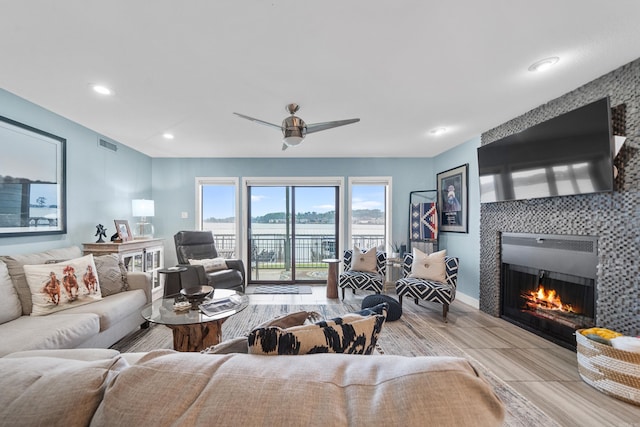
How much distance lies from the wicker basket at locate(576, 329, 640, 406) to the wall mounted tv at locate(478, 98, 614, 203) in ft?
3.89

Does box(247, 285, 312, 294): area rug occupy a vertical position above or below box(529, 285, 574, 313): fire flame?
below

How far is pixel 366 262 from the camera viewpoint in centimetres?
413

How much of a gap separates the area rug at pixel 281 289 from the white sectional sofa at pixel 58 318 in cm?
198

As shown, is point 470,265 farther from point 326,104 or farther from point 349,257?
point 326,104

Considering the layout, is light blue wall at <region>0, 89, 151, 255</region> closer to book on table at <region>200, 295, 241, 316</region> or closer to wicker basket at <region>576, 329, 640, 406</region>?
book on table at <region>200, 295, 241, 316</region>

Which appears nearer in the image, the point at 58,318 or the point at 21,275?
the point at 58,318

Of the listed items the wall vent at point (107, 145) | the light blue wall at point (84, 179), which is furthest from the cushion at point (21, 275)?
the wall vent at point (107, 145)

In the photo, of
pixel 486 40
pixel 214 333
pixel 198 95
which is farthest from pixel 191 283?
pixel 486 40

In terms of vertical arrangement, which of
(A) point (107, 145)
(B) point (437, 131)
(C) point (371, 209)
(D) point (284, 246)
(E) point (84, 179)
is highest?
(B) point (437, 131)

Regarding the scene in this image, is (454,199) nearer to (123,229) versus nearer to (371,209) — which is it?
(371,209)

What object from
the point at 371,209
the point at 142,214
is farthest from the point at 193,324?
the point at 371,209

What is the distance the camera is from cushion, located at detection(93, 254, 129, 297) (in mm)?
2629

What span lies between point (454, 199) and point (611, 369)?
2718 millimetres

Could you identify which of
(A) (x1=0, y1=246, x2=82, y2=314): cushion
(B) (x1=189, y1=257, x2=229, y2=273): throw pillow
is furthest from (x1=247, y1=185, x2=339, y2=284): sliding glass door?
(A) (x1=0, y1=246, x2=82, y2=314): cushion
